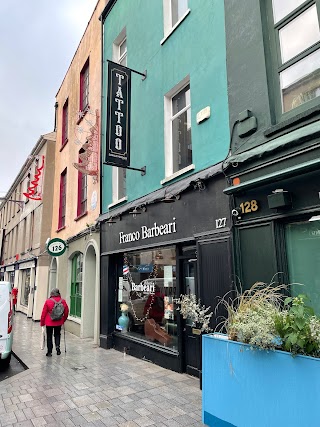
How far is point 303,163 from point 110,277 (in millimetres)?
6650

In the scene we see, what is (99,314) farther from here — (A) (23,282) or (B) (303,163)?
(A) (23,282)

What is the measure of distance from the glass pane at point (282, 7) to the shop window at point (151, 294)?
4.73 meters

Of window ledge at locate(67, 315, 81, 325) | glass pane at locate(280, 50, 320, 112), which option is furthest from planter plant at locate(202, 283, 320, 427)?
window ledge at locate(67, 315, 81, 325)

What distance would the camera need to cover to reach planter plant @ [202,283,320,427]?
8.80 feet

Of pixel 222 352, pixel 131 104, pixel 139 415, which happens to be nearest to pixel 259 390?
pixel 222 352

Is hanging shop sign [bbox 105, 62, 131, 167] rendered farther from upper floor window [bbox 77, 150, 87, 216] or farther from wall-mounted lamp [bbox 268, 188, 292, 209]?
upper floor window [bbox 77, 150, 87, 216]

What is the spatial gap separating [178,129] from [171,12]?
3052 mm

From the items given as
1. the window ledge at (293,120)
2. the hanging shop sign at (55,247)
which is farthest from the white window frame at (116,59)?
the window ledge at (293,120)

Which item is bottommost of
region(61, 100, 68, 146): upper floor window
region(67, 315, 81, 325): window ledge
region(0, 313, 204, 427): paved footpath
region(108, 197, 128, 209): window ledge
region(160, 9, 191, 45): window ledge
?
region(0, 313, 204, 427): paved footpath

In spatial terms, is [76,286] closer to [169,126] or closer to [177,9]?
[169,126]

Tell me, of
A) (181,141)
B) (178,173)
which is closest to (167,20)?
(181,141)

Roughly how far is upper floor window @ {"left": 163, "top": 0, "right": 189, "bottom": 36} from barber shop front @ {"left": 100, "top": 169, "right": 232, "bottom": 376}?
167 inches

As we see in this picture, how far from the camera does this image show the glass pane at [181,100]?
7.18 metres

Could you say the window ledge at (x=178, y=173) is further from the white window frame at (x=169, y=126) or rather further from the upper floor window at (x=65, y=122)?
the upper floor window at (x=65, y=122)
